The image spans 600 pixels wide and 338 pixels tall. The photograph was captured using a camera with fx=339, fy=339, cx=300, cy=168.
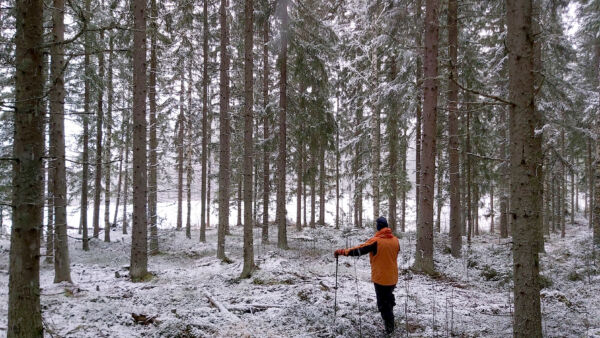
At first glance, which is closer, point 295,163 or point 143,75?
point 143,75

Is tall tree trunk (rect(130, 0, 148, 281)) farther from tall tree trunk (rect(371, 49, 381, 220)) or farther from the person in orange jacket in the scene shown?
tall tree trunk (rect(371, 49, 381, 220))

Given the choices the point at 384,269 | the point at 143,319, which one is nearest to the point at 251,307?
the point at 143,319

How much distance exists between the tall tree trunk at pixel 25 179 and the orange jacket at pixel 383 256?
15.2 feet

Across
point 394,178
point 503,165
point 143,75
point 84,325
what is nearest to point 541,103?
point 503,165

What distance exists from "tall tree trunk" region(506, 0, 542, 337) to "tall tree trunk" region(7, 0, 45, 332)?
5.89 metres

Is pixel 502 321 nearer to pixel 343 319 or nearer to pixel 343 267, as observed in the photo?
pixel 343 319

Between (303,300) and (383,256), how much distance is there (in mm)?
2423

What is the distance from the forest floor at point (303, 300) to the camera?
19.4ft

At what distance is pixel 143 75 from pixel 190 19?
650cm

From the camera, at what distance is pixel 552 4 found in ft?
35.6

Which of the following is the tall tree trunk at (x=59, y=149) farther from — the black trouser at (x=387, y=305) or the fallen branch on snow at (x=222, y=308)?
the black trouser at (x=387, y=305)

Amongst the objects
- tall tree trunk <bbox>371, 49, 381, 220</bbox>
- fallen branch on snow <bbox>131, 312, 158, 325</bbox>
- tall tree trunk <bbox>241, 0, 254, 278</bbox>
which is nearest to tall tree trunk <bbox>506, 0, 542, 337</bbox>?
fallen branch on snow <bbox>131, 312, 158, 325</bbox>

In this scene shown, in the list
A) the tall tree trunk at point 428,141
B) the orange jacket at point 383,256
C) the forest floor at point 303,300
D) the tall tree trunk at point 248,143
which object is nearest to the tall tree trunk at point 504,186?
the forest floor at point 303,300

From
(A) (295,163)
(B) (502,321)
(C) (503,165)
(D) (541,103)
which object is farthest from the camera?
(A) (295,163)
